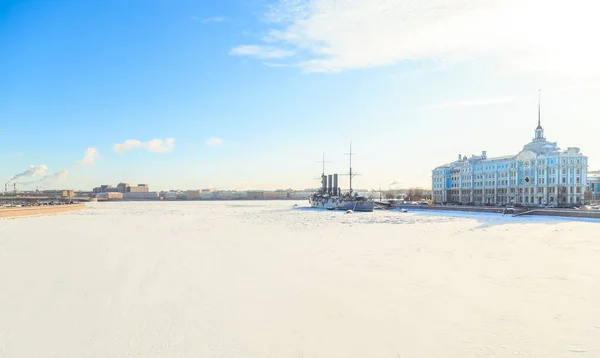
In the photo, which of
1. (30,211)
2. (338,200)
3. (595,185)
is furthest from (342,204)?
(595,185)

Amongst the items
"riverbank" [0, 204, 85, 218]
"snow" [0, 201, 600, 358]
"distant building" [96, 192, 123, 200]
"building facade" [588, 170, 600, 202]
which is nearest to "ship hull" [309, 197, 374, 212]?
"riverbank" [0, 204, 85, 218]

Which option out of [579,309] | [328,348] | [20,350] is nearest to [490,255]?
[579,309]

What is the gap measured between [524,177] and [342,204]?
2999 cm

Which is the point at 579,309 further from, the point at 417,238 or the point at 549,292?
the point at 417,238

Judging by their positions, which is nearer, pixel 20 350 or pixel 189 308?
pixel 20 350

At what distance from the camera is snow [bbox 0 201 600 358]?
6.81 metres

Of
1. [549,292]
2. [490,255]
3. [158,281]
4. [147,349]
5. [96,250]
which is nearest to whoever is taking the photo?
[147,349]

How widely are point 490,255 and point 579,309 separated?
312 inches

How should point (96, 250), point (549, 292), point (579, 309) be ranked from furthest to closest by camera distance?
1. point (96, 250)
2. point (549, 292)
3. point (579, 309)

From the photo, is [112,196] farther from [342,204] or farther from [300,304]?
[300,304]

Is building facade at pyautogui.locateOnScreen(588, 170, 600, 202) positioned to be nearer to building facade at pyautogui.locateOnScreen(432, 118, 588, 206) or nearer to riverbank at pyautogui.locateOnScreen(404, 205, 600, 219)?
building facade at pyautogui.locateOnScreen(432, 118, 588, 206)

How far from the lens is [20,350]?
6.64m

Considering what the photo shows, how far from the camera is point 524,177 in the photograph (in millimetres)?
68938

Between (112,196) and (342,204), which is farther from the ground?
(342,204)
